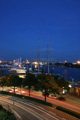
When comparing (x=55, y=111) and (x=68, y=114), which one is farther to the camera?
(x=55, y=111)

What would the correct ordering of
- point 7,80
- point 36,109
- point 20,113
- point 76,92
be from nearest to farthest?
point 20,113 < point 36,109 < point 76,92 < point 7,80

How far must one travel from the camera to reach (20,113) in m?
11.4

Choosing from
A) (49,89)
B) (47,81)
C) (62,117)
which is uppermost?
(47,81)

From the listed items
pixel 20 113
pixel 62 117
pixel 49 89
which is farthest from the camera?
pixel 49 89

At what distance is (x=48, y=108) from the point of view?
492 inches

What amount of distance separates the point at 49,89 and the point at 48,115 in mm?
3399

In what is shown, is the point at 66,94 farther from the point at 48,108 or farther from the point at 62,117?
the point at 62,117

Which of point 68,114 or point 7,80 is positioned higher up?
point 7,80

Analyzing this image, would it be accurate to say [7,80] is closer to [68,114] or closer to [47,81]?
[47,81]

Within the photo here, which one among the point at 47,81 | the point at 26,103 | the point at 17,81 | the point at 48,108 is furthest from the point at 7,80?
the point at 48,108

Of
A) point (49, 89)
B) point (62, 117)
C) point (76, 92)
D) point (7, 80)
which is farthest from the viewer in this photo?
point (7, 80)

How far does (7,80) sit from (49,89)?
8.57 meters

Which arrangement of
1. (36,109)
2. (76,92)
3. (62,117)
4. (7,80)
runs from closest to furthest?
(62,117) < (36,109) < (76,92) < (7,80)

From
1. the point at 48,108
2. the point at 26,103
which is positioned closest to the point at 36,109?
the point at 48,108
